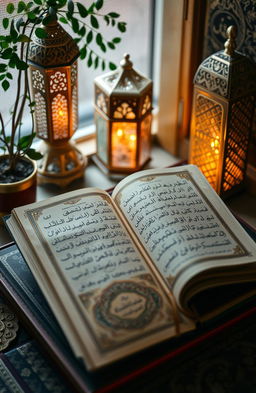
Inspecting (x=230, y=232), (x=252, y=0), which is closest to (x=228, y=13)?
(x=252, y=0)

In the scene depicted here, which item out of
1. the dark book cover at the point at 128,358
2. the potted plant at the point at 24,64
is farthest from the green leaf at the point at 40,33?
the dark book cover at the point at 128,358

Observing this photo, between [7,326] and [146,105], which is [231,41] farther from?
[7,326]

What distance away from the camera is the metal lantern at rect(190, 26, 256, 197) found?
45.9 inches

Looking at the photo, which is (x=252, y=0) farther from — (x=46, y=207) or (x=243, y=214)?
(x=46, y=207)

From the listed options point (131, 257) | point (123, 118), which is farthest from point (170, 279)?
point (123, 118)

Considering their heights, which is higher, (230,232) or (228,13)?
(228,13)

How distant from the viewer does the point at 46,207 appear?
109 cm

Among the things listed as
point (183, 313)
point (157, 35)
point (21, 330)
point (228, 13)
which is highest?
point (228, 13)

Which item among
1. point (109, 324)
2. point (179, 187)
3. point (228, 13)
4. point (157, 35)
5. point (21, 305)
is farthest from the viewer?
point (157, 35)

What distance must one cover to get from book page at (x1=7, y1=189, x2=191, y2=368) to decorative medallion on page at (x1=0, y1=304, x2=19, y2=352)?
0.15 metres

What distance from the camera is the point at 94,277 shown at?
966mm

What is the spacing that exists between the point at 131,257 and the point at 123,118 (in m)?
0.43

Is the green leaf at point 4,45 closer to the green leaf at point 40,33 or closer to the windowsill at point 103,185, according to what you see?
the green leaf at point 40,33

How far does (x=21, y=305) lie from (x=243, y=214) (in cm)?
56
